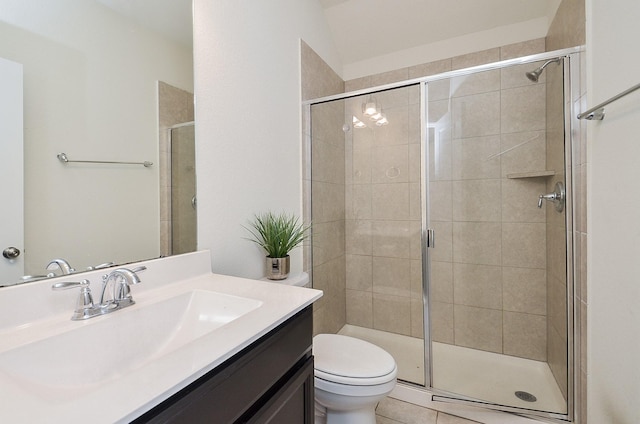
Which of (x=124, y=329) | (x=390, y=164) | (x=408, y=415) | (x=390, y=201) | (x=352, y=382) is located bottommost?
(x=408, y=415)

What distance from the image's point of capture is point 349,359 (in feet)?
4.24

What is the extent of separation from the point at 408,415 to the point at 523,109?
6.26 feet

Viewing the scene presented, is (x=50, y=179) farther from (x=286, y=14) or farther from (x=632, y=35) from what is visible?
(x=632, y=35)

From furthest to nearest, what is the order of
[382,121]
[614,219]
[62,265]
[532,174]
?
[382,121]
[532,174]
[614,219]
[62,265]

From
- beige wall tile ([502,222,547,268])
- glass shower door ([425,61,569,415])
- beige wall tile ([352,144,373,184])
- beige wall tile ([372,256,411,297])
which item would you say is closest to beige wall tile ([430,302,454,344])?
glass shower door ([425,61,569,415])

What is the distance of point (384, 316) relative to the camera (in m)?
2.12

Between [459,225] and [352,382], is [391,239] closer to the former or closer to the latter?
[459,225]

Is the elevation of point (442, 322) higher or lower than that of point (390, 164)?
lower

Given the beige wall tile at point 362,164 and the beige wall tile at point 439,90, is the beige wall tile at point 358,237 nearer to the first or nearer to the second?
the beige wall tile at point 362,164

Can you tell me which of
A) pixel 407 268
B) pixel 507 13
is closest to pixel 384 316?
pixel 407 268

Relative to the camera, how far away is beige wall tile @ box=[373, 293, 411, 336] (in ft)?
6.50

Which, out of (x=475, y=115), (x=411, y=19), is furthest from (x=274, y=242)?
(x=411, y=19)

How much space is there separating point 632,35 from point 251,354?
148 cm

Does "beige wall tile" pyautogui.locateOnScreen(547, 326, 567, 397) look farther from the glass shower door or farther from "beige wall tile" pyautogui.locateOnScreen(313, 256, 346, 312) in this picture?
"beige wall tile" pyautogui.locateOnScreen(313, 256, 346, 312)
